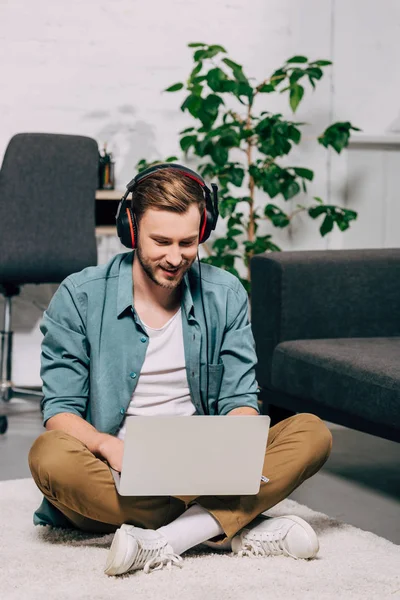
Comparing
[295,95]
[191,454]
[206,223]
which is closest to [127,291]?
[206,223]

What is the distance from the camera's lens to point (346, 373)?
251cm

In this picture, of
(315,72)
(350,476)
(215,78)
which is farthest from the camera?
(315,72)

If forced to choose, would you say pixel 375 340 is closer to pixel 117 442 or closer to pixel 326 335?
pixel 326 335

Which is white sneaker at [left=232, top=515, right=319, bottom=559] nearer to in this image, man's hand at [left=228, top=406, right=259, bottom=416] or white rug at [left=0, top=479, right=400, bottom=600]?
white rug at [left=0, top=479, right=400, bottom=600]

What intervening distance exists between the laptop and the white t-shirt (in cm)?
28

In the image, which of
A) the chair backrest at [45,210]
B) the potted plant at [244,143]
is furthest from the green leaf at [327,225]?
the chair backrest at [45,210]

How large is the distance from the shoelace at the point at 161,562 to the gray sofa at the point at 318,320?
836mm

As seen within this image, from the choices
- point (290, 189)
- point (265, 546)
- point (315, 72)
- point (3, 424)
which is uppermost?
point (315, 72)

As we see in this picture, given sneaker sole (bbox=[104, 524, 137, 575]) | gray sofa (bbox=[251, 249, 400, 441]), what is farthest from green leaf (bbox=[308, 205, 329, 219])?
sneaker sole (bbox=[104, 524, 137, 575])

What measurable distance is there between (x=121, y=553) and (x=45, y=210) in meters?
1.79

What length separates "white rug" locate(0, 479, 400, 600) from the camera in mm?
1716

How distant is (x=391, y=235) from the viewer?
4.36 meters

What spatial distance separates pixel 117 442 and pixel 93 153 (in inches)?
68.3

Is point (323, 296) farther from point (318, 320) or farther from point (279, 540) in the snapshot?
point (279, 540)
